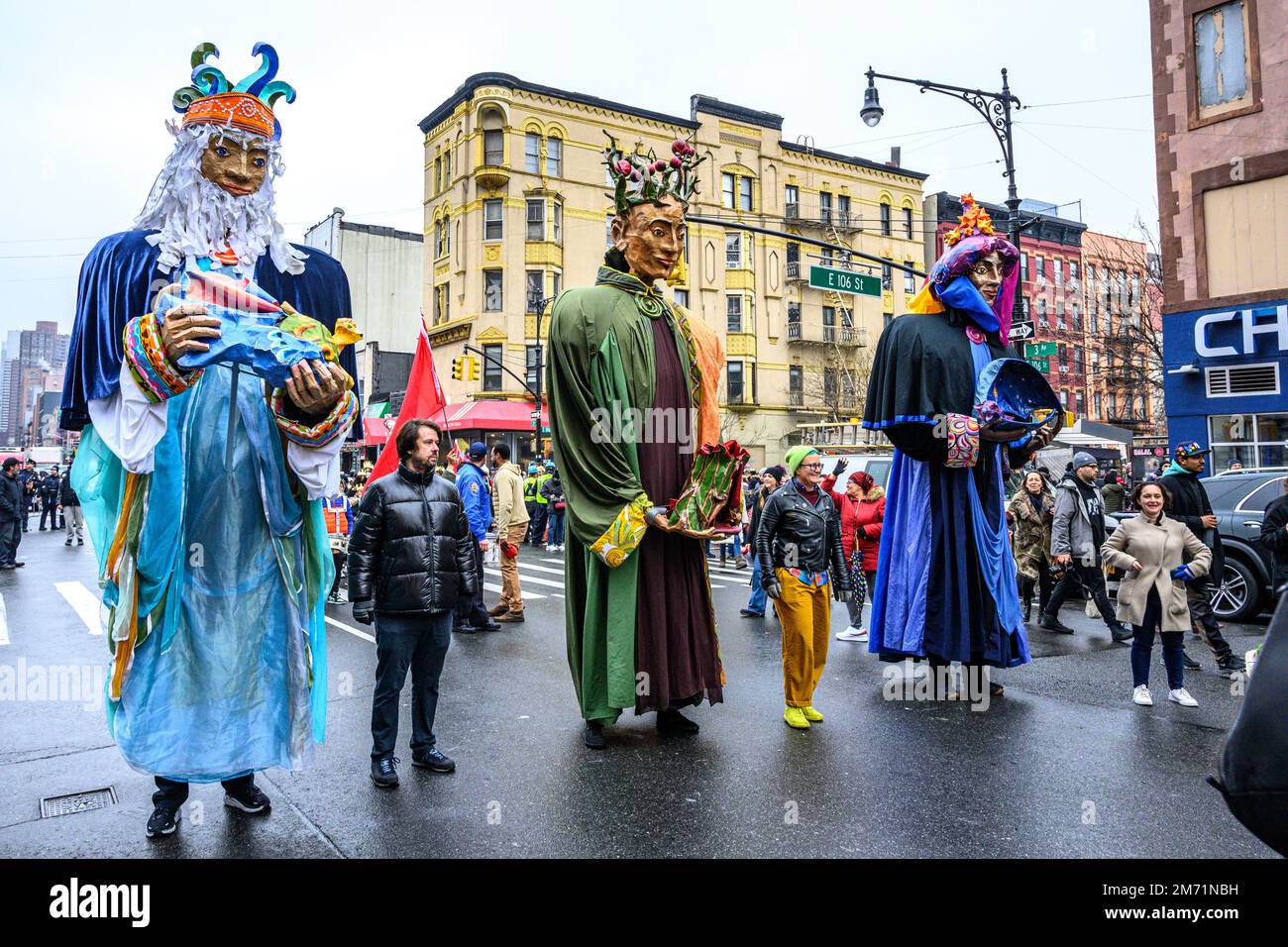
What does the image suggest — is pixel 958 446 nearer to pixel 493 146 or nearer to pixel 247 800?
pixel 247 800

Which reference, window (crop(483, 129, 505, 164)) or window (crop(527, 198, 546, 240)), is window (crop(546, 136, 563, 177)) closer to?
window (crop(527, 198, 546, 240))

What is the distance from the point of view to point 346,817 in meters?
3.91

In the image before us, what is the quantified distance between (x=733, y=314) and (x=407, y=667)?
116 feet

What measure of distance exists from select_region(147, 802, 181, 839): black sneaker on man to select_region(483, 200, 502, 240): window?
32263mm

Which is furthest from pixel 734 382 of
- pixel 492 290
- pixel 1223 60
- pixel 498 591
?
pixel 498 591

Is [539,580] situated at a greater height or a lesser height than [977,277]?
lesser

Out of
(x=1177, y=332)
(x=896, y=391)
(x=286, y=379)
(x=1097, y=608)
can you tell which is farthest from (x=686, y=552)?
(x=1177, y=332)

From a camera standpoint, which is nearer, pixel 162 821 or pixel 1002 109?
pixel 162 821

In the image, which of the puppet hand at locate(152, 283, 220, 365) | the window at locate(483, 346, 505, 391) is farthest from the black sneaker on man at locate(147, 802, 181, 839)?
the window at locate(483, 346, 505, 391)

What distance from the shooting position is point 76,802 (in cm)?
412

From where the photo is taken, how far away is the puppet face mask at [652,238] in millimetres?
5266

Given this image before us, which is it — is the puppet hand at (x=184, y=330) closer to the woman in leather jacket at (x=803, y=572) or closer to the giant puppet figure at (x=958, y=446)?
the woman in leather jacket at (x=803, y=572)

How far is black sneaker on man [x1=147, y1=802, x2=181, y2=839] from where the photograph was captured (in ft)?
11.9

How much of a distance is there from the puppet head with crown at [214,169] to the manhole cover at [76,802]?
2498 millimetres
